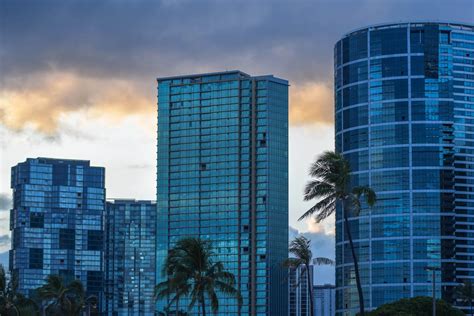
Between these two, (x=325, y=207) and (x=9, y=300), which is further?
(x=9, y=300)

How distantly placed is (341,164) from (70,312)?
6003cm

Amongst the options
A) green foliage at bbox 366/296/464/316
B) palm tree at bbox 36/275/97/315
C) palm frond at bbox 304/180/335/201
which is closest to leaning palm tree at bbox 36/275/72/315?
palm tree at bbox 36/275/97/315

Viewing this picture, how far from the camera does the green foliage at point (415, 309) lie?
124 metres

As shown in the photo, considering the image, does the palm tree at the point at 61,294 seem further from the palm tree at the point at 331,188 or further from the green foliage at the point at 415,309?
the palm tree at the point at 331,188

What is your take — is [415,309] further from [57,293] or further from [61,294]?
[57,293]

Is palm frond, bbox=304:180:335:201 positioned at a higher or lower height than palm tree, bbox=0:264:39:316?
higher

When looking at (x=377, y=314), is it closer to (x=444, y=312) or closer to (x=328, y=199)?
(x=444, y=312)

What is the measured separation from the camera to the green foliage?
408 ft

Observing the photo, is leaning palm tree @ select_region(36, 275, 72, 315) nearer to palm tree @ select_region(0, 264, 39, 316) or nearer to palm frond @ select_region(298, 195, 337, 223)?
palm tree @ select_region(0, 264, 39, 316)

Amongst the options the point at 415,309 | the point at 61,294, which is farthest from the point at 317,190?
the point at 61,294

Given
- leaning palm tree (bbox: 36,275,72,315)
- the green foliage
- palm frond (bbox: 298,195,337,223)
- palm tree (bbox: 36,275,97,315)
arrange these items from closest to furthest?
palm frond (bbox: 298,195,337,223), the green foliage, leaning palm tree (bbox: 36,275,72,315), palm tree (bbox: 36,275,97,315)

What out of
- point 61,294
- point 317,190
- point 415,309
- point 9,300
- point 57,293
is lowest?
point 415,309

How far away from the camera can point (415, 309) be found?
12650cm

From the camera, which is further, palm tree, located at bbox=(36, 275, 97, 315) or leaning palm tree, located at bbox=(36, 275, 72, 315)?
palm tree, located at bbox=(36, 275, 97, 315)
